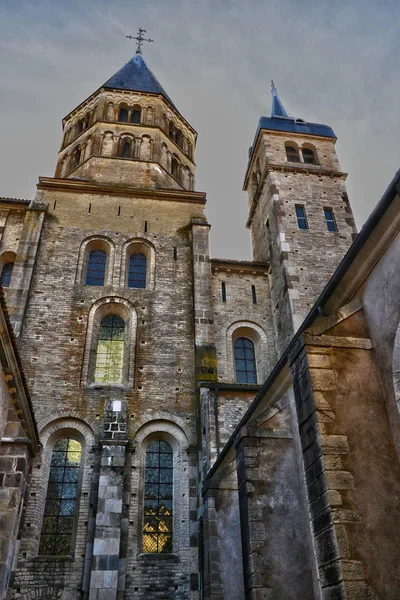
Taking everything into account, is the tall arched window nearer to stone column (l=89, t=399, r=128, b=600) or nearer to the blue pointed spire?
stone column (l=89, t=399, r=128, b=600)

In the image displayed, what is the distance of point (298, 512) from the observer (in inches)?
356

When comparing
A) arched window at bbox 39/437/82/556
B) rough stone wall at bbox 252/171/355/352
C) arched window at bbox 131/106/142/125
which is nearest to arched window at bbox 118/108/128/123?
arched window at bbox 131/106/142/125

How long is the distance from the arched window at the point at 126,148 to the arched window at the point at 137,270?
626cm

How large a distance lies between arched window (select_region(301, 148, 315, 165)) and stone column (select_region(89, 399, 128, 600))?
15.4 meters

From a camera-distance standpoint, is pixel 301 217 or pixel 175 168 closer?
pixel 301 217

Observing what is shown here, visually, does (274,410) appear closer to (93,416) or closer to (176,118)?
(93,416)

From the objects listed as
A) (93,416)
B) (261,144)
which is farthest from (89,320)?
(261,144)

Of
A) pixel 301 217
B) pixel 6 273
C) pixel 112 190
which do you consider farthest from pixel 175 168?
pixel 6 273

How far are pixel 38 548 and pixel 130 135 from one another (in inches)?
695

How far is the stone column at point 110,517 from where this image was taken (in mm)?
12125

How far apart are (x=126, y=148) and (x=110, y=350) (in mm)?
10985

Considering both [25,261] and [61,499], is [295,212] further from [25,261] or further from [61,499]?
[61,499]

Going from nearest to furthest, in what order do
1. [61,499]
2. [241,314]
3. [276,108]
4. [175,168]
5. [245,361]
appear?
[61,499] → [245,361] → [241,314] → [175,168] → [276,108]

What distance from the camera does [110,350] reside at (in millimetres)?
16844
